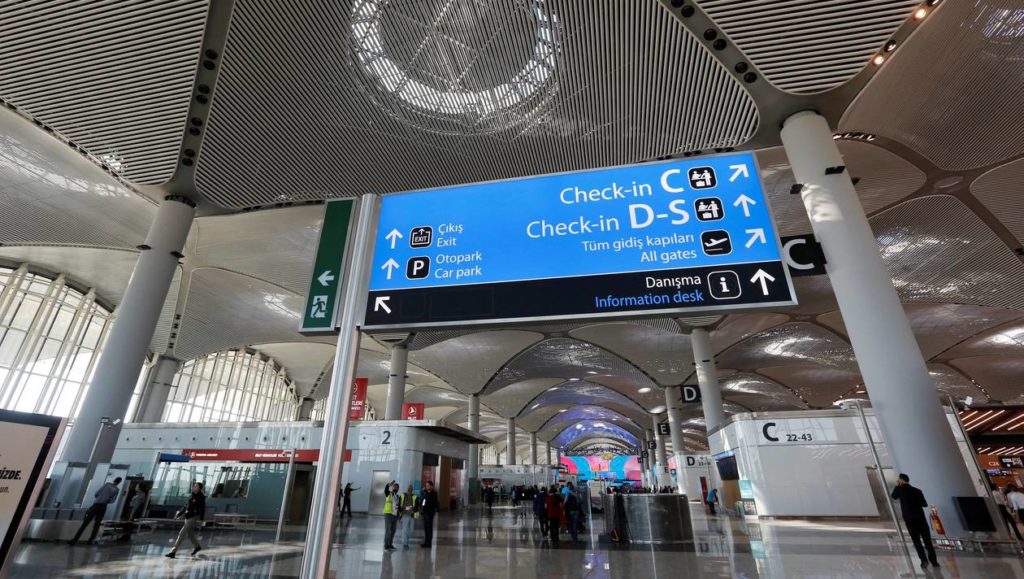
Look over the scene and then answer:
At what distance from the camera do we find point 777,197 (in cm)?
1566

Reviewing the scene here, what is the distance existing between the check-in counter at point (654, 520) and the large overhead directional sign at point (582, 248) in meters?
7.82

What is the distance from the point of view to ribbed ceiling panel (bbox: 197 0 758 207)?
9.76 m

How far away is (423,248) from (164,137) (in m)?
11.9

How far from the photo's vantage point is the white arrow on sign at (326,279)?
14.1 ft

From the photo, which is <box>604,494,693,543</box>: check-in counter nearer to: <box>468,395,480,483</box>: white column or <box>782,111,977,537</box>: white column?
<box>782,111,977,537</box>: white column

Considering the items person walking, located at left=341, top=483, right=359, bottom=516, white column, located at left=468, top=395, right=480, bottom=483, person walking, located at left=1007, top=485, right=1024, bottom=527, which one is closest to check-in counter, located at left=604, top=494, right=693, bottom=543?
person walking, located at left=1007, top=485, right=1024, bottom=527

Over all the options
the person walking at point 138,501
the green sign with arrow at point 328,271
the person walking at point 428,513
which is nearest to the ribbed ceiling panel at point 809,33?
the green sign with arrow at point 328,271

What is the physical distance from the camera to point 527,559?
816 centimetres

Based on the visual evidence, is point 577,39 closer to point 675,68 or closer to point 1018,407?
point 675,68

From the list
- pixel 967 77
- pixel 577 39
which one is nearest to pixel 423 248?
pixel 577 39

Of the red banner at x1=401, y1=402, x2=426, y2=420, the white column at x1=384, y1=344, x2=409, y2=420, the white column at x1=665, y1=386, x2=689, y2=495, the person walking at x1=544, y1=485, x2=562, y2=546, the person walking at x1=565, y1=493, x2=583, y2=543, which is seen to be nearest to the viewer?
the person walking at x1=544, y1=485, x2=562, y2=546

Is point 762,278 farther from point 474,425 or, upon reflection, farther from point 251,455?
point 474,425

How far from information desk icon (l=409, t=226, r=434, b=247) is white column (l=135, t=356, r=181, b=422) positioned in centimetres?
2896

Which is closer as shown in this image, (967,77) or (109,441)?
(967,77)
